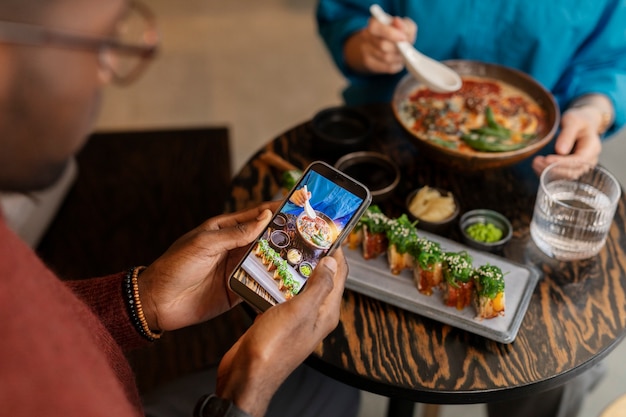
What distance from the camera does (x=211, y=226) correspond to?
112 centimetres

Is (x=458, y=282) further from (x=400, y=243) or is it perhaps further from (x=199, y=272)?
(x=199, y=272)

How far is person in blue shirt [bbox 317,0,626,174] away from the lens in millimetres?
1506

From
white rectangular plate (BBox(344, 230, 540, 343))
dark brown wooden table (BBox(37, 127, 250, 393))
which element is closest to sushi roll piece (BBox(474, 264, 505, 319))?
white rectangular plate (BBox(344, 230, 540, 343))

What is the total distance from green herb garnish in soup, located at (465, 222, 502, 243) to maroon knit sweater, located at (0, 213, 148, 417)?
739 mm

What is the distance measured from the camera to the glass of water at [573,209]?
4.00ft

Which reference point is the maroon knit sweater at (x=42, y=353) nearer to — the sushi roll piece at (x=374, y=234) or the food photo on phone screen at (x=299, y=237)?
the food photo on phone screen at (x=299, y=237)

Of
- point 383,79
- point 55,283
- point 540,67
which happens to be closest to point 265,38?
point 383,79

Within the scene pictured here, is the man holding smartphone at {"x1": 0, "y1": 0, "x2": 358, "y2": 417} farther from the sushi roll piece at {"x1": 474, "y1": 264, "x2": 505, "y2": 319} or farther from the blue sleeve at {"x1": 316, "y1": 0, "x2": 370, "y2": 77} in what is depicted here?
the blue sleeve at {"x1": 316, "y1": 0, "x2": 370, "y2": 77}

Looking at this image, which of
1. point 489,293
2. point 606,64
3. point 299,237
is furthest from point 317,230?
point 606,64

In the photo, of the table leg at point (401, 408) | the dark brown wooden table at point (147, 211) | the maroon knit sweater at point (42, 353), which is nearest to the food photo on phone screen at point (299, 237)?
the maroon knit sweater at point (42, 353)

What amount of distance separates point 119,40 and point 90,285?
624 millimetres

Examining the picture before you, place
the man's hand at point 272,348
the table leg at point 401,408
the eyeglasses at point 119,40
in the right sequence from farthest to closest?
1. the table leg at point 401,408
2. the man's hand at point 272,348
3. the eyeglasses at point 119,40

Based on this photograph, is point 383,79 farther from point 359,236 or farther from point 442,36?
point 359,236

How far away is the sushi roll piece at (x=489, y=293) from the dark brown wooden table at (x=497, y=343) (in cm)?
5
